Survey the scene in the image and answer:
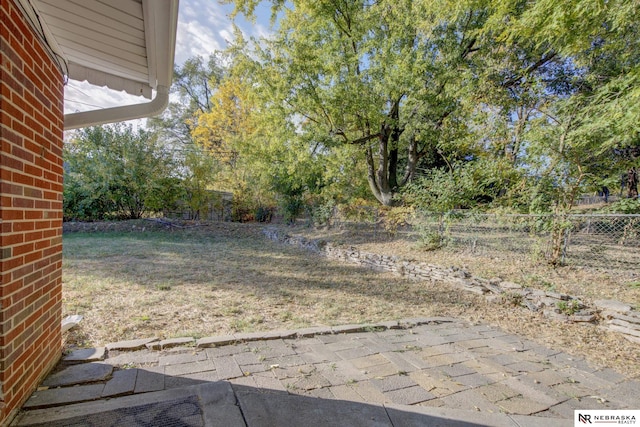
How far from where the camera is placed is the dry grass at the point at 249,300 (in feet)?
9.93

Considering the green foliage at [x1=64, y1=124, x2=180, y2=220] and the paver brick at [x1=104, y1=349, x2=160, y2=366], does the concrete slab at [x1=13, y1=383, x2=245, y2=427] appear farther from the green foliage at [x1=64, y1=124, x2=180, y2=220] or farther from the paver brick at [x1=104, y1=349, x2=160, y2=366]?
the green foliage at [x1=64, y1=124, x2=180, y2=220]

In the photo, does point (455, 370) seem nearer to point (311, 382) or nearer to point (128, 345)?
point (311, 382)

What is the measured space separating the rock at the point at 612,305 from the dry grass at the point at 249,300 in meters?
0.30

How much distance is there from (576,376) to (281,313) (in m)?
2.82

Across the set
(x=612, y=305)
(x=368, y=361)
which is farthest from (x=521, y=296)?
(x=368, y=361)

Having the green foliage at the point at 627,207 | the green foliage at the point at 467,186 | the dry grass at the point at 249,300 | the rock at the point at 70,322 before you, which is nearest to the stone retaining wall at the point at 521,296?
the dry grass at the point at 249,300

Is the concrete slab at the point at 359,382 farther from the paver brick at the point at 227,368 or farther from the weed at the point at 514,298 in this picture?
the weed at the point at 514,298

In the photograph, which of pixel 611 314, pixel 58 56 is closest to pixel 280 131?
pixel 58 56

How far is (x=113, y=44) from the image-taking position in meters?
1.99

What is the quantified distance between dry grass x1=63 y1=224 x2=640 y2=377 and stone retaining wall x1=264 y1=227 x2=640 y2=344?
0.14 m

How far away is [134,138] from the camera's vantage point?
1105 centimetres

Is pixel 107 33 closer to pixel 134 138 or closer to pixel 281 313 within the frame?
pixel 281 313

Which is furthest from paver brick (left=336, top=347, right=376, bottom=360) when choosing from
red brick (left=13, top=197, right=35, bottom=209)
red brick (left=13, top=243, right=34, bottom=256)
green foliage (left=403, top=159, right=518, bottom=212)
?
green foliage (left=403, top=159, right=518, bottom=212)

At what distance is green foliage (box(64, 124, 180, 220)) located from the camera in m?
10.6
